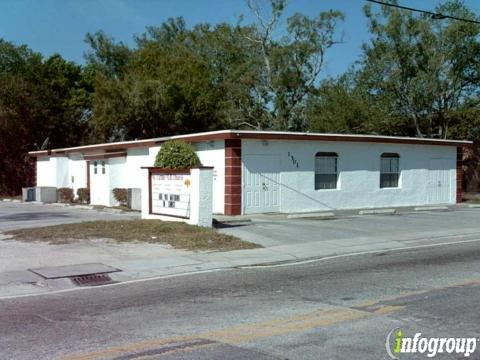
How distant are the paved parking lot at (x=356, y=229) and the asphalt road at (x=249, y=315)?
4.92 m

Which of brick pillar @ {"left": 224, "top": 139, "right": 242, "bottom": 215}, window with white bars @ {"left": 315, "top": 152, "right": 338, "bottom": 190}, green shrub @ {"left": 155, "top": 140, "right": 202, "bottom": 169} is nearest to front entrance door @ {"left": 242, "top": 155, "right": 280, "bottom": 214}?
brick pillar @ {"left": 224, "top": 139, "right": 242, "bottom": 215}

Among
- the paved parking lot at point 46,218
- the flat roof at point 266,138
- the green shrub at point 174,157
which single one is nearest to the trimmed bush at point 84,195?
the flat roof at point 266,138

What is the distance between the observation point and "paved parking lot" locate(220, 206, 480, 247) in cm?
1600

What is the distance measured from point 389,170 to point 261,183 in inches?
310

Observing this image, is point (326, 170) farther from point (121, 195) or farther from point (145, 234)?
point (145, 234)

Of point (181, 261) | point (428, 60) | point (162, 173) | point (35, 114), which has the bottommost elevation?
point (181, 261)

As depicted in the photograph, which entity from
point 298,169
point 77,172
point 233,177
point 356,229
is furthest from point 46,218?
point 356,229

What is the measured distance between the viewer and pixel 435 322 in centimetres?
697

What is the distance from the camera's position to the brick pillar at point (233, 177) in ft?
74.6

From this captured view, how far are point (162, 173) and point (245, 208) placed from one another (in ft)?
16.1

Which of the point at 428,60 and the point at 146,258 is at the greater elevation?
the point at 428,60

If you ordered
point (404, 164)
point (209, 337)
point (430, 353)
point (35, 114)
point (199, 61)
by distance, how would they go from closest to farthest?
point (430, 353) < point (209, 337) < point (404, 164) < point (35, 114) < point (199, 61)

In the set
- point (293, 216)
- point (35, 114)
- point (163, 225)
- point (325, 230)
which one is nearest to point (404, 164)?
point (293, 216)

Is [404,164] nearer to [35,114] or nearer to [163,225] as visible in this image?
[163,225]
